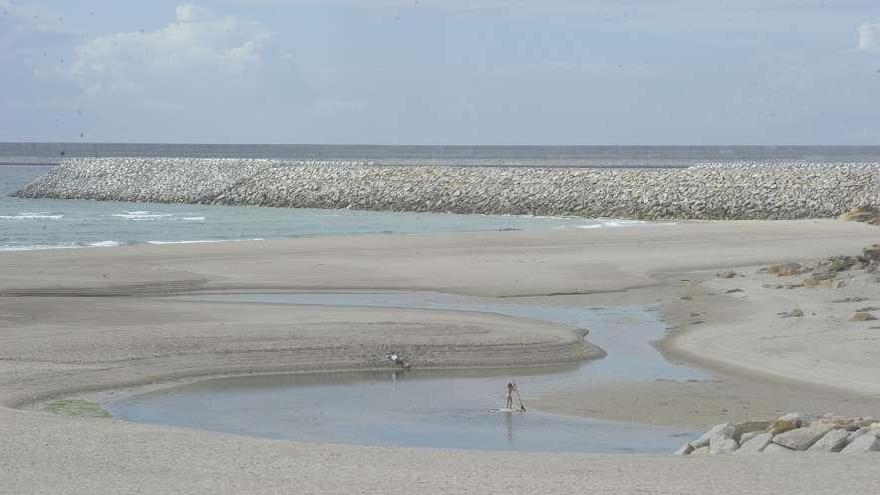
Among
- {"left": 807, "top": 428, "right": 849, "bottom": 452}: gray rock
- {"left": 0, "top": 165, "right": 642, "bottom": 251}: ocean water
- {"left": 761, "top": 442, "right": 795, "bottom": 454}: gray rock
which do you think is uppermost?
{"left": 807, "top": 428, "right": 849, "bottom": 452}: gray rock

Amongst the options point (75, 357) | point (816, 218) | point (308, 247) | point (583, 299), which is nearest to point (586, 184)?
point (816, 218)

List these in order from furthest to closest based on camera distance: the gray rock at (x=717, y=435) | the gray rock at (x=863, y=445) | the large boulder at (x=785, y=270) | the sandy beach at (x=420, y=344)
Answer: the large boulder at (x=785, y=270) < the gray rock at (x=717, y=435) < the gray rock at (x=863, y=445) < the sandy beach at (x=420, y=344)

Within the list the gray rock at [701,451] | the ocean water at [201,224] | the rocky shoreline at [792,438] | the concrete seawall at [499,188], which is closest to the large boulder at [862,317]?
the rocky shoreline at [792,438]

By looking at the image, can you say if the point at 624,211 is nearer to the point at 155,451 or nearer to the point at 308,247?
the point at 308,247

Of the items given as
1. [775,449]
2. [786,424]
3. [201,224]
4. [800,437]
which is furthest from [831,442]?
[201,224]

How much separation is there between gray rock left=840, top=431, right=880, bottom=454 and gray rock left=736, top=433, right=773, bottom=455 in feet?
2.11

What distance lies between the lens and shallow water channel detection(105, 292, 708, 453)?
43.5 ft

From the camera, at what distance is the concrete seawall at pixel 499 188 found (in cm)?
5181

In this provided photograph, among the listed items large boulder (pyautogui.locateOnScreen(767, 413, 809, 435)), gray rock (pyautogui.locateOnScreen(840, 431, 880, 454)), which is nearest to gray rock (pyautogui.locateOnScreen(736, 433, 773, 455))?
large boulder (pyautogui.locateOnScreen(767, 413, 809, 435))

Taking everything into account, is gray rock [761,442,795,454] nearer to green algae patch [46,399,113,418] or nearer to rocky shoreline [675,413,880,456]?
rocky shoreline [675,413,880,456]

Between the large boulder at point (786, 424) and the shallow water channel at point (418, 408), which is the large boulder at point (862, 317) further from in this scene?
the large boulder at point (786, 424)

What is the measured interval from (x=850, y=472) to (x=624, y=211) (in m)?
43.3

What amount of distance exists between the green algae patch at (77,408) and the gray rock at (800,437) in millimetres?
6690

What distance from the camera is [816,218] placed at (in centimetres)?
4922
